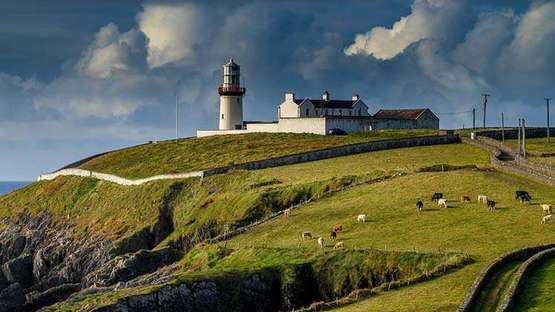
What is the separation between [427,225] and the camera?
82.6 meters

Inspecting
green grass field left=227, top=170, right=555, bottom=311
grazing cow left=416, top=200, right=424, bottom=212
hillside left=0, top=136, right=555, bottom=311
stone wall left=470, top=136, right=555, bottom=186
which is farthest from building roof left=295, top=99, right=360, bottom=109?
grazing cow left=416, top=200, right=424, bottom=212

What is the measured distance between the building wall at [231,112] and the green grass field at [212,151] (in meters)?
8.70

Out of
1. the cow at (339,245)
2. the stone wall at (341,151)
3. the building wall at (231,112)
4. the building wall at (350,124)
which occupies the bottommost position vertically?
the cow at (339,245)

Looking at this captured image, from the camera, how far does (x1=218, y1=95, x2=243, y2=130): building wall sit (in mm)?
192875

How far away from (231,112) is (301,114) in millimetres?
14519

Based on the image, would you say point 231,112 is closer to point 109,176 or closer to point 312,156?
point 109,176

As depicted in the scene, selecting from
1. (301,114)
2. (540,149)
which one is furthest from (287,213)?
(301,114)

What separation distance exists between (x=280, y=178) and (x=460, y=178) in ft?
87.3

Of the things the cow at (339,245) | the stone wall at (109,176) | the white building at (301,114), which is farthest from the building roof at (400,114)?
the cow at (339,245)

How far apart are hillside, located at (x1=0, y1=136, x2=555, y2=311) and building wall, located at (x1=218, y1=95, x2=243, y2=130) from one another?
40099 millimetres

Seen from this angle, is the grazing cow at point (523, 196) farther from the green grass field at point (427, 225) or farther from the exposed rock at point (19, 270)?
the exposed rock at point (19, 270)

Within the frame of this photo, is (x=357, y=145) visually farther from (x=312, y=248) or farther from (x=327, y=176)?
(x=312, y=248)

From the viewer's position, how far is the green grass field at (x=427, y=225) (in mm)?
64312

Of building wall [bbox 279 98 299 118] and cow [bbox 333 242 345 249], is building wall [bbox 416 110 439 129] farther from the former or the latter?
cow [bbox 333 242 345 249]
